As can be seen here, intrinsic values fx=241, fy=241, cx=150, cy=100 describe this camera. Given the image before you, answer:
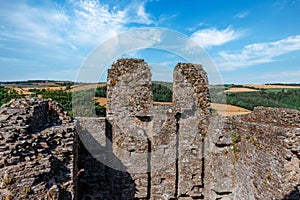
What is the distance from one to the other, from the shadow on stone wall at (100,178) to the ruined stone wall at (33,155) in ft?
5.85

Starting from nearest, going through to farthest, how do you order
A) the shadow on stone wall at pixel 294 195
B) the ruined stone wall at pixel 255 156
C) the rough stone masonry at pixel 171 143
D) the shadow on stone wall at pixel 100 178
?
the shadow on stone wall at pixel 294 195 < the ruined stone wall at pixel 255 156 < the rough stone masonry at pixel 171 143 < the shadow on stone wall at pixel 100 178

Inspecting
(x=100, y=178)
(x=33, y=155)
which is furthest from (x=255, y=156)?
(x=33, y=155)

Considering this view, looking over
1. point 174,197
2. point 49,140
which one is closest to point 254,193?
point 174,197

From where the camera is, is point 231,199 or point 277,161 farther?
point 231,199

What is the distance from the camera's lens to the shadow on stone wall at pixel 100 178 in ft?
23.2

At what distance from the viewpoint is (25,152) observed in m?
4.74

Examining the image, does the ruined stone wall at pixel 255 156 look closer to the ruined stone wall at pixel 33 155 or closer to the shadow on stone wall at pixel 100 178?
the shadow on stone wall at pixel 100 178

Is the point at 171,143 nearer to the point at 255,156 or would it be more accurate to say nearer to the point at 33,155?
the point at 255,156

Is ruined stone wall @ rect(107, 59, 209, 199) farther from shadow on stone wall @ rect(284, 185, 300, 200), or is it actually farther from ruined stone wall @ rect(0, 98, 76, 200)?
shadow on stone wall @ rect(284, 185, 300, 200)

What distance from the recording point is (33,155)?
479 centimetres

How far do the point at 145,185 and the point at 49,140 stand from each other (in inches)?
136

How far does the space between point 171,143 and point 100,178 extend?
7.94 feet

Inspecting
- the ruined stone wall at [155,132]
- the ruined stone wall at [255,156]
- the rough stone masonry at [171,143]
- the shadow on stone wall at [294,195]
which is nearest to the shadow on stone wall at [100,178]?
the rough stone masonry at [171,143]

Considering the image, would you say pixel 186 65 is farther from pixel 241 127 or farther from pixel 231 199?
pixel 231 199
